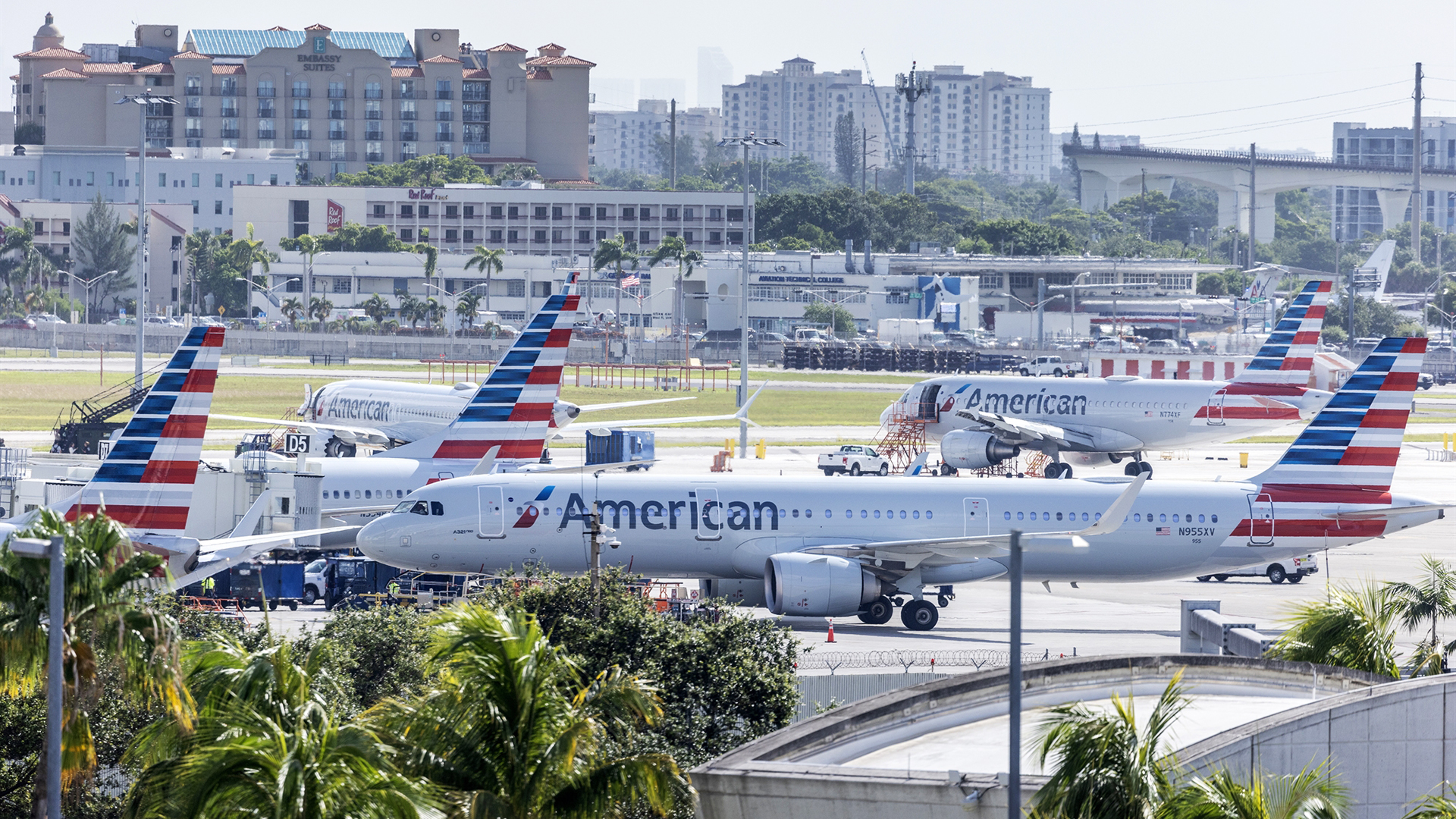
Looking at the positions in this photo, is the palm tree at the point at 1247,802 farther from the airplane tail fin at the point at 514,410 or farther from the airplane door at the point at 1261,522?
the airplane tail fin at the point at 514,410

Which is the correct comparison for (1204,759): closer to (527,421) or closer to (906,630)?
(906,630)

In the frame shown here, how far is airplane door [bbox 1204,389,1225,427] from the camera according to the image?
8238cm

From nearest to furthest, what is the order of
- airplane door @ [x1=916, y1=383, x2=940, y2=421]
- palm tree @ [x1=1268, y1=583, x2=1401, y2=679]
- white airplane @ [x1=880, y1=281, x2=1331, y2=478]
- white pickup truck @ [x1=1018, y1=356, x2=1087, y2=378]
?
1. palm tree @ [x1=1268, y1=583, x2=1401, y2=679]
2. white airplane @ [x1=880, y1=281, x2=1331, y2=478]
3. airplane door @ [x1=916, y1=383, x2=940, y2=421]
4. white pickup truck @ [x1=1018, y1=356, x2=1087, y2=378]

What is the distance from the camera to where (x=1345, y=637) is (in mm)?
26266

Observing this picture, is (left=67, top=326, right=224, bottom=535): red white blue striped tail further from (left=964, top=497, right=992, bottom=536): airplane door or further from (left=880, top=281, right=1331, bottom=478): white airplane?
(left=880, top=281, right=1331, bottom=478): white airplane

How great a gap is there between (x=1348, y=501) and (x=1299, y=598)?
4193 millimetres

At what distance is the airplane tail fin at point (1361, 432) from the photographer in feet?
158

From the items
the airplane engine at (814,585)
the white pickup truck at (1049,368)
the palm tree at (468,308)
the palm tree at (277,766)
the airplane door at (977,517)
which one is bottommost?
the airplane engine at (814,585)

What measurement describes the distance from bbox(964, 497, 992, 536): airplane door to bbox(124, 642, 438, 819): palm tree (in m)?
30.0

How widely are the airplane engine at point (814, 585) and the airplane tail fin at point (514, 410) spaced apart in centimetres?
1245

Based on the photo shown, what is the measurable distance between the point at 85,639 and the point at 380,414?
6728 cm

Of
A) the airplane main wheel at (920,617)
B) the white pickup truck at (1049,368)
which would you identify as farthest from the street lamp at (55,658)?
the white pickup truck at (1049,368)

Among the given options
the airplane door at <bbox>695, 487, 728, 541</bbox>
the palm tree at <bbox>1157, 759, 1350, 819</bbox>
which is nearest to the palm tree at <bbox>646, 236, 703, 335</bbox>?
the airplane door at <bbox>695, 487, 728, 541</bbox>

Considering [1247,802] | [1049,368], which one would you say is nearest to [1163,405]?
[1049,368]
